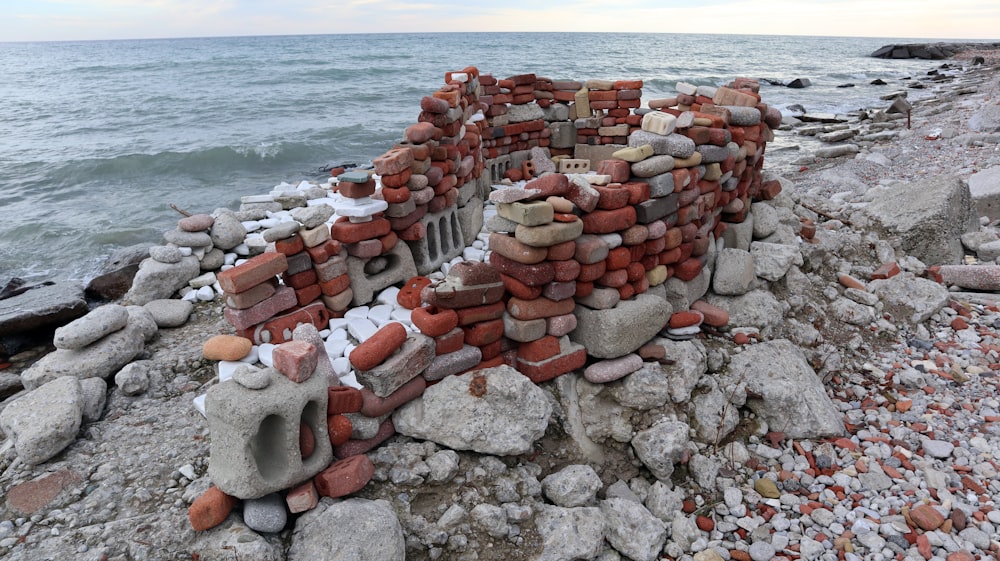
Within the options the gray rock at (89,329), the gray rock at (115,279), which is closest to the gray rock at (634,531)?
the gray rock at (89,329)

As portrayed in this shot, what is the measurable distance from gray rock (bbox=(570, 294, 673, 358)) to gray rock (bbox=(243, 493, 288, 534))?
2146 millimetres

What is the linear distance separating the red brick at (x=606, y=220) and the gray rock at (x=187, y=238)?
4.13 metres

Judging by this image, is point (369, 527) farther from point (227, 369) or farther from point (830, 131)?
point (830, 131)

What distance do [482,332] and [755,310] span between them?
236cm

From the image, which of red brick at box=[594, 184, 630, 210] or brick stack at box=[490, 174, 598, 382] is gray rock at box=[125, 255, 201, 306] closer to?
brick stack at box=[490, 174, 598, 382]

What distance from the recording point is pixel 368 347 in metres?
3.43

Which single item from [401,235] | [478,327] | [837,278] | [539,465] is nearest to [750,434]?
[539,465]

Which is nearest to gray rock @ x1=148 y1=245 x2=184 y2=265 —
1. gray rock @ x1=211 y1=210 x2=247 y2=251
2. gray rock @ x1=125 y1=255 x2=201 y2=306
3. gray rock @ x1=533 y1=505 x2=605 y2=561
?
gray rock @ x1=125 y1=255 x2=201 y2=306

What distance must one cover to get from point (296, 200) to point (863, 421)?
694 cm

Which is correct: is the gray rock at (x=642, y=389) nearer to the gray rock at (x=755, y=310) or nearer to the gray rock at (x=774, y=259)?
the gray rock at (x=755, y=310)

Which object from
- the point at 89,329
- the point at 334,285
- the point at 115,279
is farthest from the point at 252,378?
the point at 115,279

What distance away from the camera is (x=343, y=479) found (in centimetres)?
313

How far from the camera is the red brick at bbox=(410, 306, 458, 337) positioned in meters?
3.64

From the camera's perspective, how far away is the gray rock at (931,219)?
6148mm
